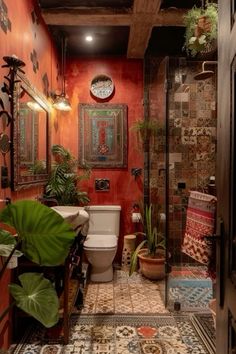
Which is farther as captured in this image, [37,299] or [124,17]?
[124,17]

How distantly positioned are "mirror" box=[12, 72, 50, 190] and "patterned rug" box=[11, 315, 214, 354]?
1.07 metres

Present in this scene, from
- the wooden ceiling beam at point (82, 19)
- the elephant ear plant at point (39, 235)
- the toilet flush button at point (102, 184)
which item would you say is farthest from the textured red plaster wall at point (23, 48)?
the toilet flush button at point (102, 184)

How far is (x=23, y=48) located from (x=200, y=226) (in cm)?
174

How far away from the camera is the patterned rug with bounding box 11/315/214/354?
202cm

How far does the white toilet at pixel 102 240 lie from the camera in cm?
314

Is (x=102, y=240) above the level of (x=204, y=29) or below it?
below

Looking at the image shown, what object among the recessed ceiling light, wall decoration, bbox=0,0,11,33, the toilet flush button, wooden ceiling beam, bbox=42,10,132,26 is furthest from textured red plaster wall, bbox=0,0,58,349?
the toilet flush button

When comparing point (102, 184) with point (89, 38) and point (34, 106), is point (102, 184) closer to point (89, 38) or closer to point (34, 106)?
point (34, 106)

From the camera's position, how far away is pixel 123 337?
2.17 metres

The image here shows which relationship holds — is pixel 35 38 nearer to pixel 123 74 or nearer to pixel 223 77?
pixel 123 74

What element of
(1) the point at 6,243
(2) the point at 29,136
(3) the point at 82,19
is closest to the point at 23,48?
(2) the point at 29,136

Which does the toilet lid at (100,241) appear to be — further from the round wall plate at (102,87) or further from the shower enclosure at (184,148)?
the round wall plate at (102,87)

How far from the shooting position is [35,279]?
1.47m

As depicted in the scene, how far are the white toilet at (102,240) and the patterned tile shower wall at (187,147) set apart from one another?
0.64m
